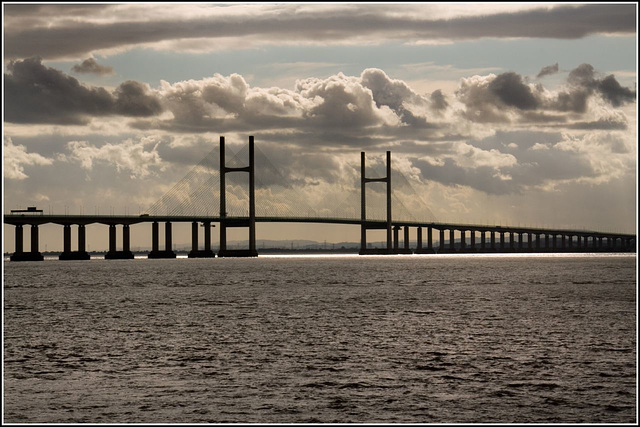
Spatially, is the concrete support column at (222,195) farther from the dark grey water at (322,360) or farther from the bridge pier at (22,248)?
the dark grey water at (322,360)

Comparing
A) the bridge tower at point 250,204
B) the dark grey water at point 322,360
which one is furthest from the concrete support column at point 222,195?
the dark grey water at point 322,360

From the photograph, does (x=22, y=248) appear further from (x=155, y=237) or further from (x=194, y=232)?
(x=194, y=232)

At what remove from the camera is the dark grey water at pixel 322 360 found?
26.0 m

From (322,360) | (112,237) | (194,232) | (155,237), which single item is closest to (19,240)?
(112,237)

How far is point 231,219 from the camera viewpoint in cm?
17812

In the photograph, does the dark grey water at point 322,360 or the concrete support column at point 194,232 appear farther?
the concrete support column at point 194,232

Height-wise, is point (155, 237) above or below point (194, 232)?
below

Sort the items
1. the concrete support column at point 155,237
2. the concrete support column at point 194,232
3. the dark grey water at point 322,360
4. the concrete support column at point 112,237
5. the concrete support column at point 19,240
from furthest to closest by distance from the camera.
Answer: the concrete support column at point 194,232 < the concrete support column at point 155,237 < the concrete support column at point 112,237 < the concrete support column at point 19,240 < the dark grey water at point 322,360

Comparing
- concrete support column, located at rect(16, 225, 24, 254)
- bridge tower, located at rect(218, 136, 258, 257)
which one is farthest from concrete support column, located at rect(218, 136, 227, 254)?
concrete support column, located at rect(16, 225, 24, 254)

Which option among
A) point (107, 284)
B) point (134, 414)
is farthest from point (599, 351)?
point (107, 284)

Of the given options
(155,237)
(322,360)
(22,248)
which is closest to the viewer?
(322,360)

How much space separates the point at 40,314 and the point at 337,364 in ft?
89.0

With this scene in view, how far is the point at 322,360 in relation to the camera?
35000 mm

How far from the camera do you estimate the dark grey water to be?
25969 millimetres
